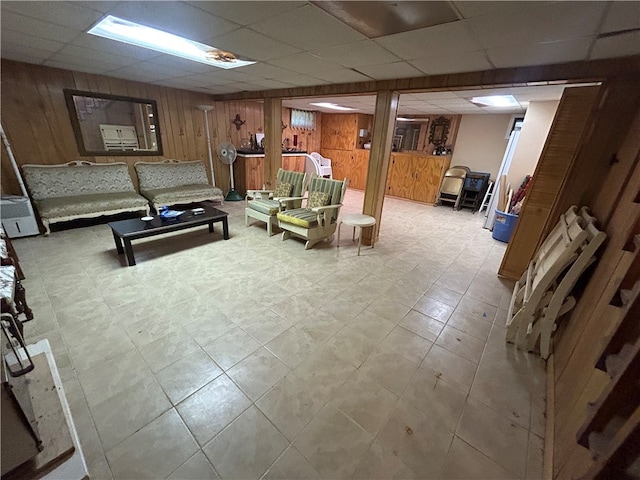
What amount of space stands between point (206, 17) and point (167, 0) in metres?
0.24

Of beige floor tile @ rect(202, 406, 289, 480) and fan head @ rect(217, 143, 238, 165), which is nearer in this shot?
beige floor tile @ rect(202, 406, 289, 480)

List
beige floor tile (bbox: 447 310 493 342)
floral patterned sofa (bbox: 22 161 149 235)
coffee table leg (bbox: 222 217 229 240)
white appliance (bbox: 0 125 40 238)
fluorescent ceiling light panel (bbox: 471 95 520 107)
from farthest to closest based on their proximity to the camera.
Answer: fluorescent ceiling light panel (bbox: 471 95 520 107)
coffee table leg (bbox: 222 217 229 240)
floral patterned sofa (bbox: 22 161 149 235)
white appliance (bbox: 0 125 40 238)
beige floor tile (bbox: 447 310 493 342)

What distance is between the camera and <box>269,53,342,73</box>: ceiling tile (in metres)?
2.39

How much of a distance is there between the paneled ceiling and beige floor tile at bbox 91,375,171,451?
2.25 m

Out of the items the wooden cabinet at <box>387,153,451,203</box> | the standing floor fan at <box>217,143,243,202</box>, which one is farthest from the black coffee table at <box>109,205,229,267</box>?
the wooden cabinet at <box>387,153,451,203</box>

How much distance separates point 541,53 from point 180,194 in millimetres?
4718

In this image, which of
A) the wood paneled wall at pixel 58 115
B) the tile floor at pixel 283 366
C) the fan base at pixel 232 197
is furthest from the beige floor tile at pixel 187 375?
the fan base at pixel 232 197

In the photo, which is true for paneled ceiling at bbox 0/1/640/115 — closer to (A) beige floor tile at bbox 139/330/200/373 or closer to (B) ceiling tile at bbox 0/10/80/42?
(B) ceiling tile at bbox 0/10/80/42

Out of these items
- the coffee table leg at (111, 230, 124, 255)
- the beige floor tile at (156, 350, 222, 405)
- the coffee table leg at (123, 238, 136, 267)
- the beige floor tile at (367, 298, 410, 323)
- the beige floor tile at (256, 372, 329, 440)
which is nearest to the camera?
the beige floor tile at (256, 372, 329, 440)

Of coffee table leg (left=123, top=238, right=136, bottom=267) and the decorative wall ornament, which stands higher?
the decorative wall ornament

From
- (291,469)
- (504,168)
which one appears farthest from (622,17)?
(504,168)

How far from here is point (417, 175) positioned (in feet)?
20.6

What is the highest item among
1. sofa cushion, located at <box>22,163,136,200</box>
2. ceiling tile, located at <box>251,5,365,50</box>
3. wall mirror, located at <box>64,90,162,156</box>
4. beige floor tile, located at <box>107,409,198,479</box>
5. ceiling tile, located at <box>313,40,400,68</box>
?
ceiling tile, located at <box>313,40,400,68</box>

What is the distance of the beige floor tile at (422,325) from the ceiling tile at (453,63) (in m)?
2.13
